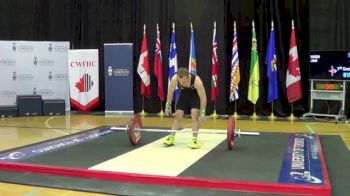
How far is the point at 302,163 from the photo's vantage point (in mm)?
5098

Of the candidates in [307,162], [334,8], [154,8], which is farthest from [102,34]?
[307,162]

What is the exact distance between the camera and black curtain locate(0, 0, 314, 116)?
401 inches

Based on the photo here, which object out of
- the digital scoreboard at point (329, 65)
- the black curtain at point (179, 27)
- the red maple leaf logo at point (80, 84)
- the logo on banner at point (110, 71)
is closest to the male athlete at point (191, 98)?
the digital scoreboard at point (329, 65)

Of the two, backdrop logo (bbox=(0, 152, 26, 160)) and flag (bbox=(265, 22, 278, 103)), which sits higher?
flag (bbox=(265, 22, 278, 103))

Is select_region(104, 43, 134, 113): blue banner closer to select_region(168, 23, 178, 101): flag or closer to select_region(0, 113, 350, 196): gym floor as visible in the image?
select_region(0, 113, 350, 196): gym floor

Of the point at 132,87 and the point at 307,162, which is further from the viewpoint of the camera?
the point at 132,87

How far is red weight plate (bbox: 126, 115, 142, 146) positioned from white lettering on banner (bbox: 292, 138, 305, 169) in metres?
2.18

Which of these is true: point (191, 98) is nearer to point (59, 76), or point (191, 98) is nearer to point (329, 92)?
point (329, 92)

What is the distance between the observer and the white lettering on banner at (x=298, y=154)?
4992 millimetres

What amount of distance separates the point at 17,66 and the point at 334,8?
7.59 m

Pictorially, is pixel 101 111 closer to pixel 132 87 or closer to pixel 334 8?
pixel 132 87

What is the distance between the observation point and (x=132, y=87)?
1092 centimetres

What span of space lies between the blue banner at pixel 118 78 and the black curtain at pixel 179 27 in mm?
505

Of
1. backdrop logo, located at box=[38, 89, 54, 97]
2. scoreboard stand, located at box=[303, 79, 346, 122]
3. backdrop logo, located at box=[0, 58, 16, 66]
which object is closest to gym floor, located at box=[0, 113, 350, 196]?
scoreboard stand, located at box=[303, 79, 346, 122]
